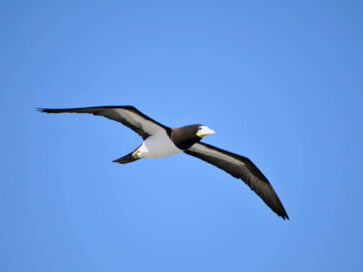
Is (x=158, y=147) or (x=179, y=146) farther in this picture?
(x=158, y=147)

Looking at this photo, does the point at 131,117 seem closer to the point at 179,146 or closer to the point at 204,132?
the point at 179,146

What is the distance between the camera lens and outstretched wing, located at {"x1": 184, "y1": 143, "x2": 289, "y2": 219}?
12.3 m

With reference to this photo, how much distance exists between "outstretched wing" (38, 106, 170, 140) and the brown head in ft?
1.05

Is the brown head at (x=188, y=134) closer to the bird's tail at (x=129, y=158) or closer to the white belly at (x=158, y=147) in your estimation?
the white belly at (x=158, y=147)

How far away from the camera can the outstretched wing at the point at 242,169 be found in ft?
40.3

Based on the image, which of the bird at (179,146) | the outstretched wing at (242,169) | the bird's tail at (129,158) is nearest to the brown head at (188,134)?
the bird at (179,146)

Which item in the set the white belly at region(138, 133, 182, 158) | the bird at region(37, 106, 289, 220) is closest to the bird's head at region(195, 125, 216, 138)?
the bird at region(37, 106, 289, 220)

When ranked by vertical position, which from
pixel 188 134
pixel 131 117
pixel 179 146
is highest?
pixel 131 117

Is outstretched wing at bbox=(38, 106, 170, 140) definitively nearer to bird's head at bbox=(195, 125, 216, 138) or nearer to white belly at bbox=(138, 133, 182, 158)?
white belly at bbox=(138, 133, 182, 158)

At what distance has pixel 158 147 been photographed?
11.0 meters

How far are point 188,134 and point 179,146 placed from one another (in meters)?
0.50

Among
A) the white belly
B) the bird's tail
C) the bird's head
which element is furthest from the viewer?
the bird's tail

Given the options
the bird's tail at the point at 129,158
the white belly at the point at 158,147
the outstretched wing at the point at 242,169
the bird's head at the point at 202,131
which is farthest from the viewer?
the outstretched wing at the point at 242,169

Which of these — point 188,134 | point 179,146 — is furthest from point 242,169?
point 188,134
